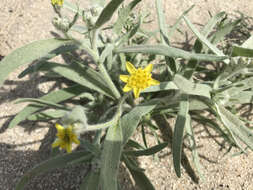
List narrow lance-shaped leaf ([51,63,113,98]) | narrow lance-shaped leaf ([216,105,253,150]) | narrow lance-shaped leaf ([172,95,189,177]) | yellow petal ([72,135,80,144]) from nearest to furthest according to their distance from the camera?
yellow petal ([72,135,80,144]) < narrow lance-shaped leaf ([216,105,253,150]) < narrow lance-shaped leaf ([172,95,189,177]) < narrow lance-shaped leaf ([51,63,113,98])

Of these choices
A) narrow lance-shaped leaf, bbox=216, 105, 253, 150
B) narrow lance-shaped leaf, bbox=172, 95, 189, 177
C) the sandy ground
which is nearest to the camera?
narrow lance-shaped leaf, bbox=216, 105, 253, 150

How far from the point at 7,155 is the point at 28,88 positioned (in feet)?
2.53

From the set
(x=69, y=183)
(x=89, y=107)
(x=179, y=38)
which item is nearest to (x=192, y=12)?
(x=179, y=38)

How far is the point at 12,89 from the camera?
2.87 meters

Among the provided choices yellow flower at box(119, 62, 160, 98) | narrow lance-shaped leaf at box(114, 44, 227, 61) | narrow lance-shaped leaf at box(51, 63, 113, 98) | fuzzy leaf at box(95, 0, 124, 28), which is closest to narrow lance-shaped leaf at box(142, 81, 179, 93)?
yellow flower at box(119, 62, 160, 98)

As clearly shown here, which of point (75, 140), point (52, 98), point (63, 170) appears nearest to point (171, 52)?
point (75, 140)

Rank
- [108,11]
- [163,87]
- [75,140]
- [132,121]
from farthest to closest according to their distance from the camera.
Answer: [163,87] < [132,121] < [108,11] < [75,140]

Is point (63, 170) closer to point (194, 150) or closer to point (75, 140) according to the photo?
point (75, 140)

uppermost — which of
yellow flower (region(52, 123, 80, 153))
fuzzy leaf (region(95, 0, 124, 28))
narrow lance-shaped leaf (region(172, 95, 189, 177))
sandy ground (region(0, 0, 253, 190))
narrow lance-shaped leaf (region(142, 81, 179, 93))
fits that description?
fuzzy leaf (region(95, 0, 124, 28))

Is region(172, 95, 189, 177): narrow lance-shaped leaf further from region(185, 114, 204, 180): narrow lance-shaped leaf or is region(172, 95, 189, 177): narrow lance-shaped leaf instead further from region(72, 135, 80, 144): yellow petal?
region(72, 135, 80, 144): yellow petal

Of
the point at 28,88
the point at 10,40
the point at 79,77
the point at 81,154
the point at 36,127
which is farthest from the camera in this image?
the point at 10,40

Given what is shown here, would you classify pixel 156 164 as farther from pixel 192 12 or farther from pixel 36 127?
pixel 192 12

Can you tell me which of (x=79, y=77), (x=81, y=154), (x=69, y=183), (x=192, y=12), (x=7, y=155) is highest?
(x=192, y=12)

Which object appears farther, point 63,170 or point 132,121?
point 63,170
